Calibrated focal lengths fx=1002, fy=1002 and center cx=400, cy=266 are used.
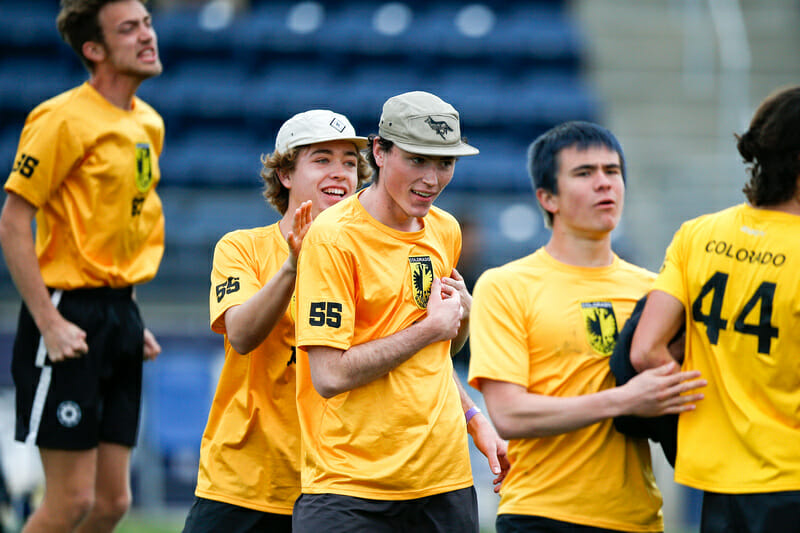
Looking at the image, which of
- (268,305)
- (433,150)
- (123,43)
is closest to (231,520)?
(268,305)

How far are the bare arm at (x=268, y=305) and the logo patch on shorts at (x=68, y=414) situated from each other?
118 cm

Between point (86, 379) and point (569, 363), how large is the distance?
7.51 ft

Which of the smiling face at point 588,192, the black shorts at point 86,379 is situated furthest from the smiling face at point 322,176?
the black shorts at point 86,379

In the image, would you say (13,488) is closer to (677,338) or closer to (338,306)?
(338,306)

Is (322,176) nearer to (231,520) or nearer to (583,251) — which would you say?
(583,251)

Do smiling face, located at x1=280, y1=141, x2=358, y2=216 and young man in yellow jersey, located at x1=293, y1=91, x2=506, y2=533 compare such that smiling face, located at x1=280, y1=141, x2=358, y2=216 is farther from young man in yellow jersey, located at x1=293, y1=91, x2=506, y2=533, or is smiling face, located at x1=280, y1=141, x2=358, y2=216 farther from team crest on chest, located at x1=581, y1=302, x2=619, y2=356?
team crest on chest, located at x1=581, y1=302, x2=619, y2=356

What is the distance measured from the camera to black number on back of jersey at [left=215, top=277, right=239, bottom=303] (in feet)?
12.8

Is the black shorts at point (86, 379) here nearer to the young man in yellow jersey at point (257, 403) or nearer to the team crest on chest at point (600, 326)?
the young man in yellow jersey at point (257, 403)

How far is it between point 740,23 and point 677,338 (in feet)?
41.3

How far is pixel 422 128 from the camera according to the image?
136 inches

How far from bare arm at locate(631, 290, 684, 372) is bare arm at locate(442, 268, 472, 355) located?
63 centimetres

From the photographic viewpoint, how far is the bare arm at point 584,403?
333 cm

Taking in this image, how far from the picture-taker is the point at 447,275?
3797mm

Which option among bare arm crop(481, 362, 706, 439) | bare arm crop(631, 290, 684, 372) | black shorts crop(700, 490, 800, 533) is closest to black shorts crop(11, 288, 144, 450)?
bare arm crop(481, 362, 706, 439)
